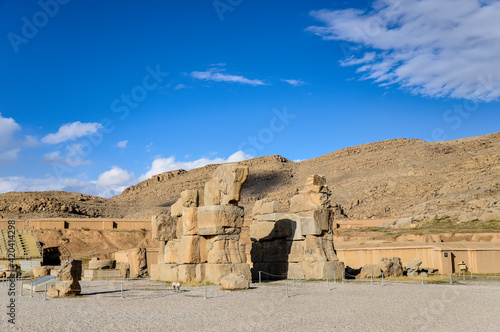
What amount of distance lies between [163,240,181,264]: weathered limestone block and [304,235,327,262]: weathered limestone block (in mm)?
4233

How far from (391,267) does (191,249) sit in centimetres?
717

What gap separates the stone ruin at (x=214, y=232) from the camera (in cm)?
1439

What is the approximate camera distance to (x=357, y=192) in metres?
62.1

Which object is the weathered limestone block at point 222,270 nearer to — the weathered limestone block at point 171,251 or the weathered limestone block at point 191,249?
the weathered limestone block at point 191,249

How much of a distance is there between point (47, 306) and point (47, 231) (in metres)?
25.9

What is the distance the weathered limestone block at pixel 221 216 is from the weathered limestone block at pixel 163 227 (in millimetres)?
2776

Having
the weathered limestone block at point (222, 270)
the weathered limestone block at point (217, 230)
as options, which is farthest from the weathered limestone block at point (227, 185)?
the weathered limestone block at point (222, 270)

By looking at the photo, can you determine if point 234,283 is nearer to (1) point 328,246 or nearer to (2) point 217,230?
(2) point 217,230

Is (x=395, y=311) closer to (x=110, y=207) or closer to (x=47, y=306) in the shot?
(x=47, y=306)

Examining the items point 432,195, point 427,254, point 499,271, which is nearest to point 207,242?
point 427,254

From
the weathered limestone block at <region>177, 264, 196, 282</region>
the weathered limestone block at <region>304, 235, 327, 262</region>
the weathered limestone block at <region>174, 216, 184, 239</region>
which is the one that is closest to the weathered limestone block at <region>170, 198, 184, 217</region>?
the weathered limestone block at <region>174, 216, 184, 239</region>

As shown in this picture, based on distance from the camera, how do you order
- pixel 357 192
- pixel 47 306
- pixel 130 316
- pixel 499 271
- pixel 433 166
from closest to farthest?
pixel 130 316
pixel 47 306
pixel 499 271
pixel 357 192
pixel 433 166

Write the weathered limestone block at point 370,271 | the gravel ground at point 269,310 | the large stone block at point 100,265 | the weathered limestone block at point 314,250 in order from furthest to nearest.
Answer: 1. the large stone block at point 100,265
2. the weathered limestone block at point 370,271
3. the weathered limestone block at point 314,250
4. the gravel ground at point 269,310

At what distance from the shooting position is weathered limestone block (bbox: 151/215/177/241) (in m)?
17.1
